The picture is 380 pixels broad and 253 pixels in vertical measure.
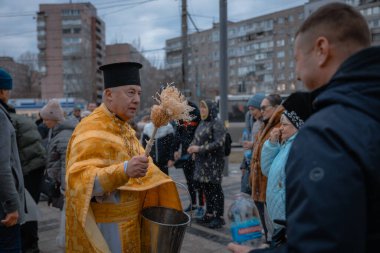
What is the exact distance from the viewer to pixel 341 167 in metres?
1.01

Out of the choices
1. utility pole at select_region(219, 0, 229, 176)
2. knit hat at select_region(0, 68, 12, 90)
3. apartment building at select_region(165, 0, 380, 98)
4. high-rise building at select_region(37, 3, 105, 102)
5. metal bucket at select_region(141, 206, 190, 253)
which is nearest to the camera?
metal bucket at select_region(141, 206, 190, 253)

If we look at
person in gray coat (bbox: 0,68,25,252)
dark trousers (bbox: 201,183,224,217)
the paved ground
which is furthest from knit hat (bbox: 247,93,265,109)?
person in gray coat (bbox: 0,68,25,252)

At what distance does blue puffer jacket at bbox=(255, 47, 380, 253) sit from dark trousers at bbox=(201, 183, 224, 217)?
4.79m

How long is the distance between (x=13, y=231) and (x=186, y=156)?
4112mm

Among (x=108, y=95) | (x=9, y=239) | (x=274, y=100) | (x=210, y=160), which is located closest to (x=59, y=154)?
(x=9, y=239)

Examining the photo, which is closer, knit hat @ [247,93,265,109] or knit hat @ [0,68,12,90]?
knit hat @ [0,68,12,90]

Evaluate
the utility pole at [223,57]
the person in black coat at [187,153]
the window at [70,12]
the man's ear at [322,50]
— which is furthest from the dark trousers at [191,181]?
the window at [70,12]

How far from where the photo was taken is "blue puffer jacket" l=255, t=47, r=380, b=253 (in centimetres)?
100

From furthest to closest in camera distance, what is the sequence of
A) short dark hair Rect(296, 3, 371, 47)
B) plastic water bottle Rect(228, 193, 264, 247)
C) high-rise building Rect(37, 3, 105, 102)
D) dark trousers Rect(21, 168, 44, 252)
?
high-rise building Rect(37, 3, 105, 102) → dark trousers Rect(21, 168, 44, 252) → plastic water bottle Rect(228, 193, 264, 247) → short dark hair Rect(296, 3, 371, 47)

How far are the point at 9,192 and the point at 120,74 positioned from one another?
1.29 metres

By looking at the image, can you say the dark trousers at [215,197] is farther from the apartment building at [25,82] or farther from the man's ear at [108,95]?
the apartment building at [25,82]

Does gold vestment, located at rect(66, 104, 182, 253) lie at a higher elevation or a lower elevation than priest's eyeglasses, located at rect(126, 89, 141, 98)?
lower

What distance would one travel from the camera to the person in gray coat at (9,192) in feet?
9.34

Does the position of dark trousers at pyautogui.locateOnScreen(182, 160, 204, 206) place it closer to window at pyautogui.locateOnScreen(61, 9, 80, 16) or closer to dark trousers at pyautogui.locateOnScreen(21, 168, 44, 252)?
dark trousers at pyautogui.locateOnScreen(21, 168, 44, 252)
